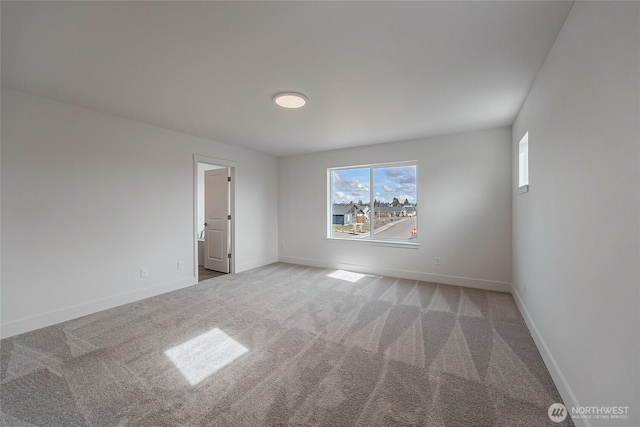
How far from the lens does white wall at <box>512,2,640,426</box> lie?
98 cm

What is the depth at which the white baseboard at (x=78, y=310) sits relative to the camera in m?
2.43

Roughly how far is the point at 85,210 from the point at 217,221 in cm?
219

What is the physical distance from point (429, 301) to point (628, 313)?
2.46 metres

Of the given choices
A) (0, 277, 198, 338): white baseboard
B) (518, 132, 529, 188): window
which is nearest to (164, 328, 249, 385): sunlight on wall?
(0, 277, 198, 338): white baseboard

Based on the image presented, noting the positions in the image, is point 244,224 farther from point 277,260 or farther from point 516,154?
point 516,154

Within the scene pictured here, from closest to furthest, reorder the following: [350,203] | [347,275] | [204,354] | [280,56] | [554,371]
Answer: [554,371] < [280,56] < [204,354] < [347,275] < [350,203]

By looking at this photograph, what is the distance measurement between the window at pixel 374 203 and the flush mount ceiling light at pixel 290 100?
2.43m

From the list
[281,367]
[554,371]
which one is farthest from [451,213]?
[281,367]

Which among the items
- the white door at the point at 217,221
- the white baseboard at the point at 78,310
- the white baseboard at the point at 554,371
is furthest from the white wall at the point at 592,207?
the white door at the point at 217,221

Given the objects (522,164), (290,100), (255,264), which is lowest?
(255,264)

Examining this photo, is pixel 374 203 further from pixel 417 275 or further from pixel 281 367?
pixel 281 367

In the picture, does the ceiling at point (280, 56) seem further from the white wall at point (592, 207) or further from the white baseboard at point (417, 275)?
the white baseboard at point (417, 275)

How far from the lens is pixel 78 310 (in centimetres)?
284

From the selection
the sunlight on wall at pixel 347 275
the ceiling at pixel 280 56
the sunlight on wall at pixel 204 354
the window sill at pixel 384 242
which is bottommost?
the sunlight on wall at pixel 204 354
